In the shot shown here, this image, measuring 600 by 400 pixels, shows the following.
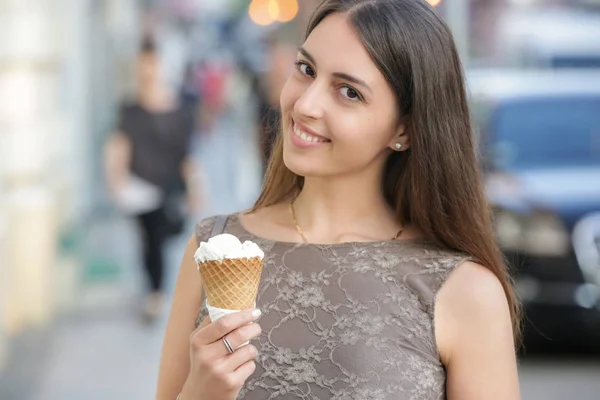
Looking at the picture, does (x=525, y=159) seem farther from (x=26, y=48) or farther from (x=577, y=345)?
(x=26, y=48)

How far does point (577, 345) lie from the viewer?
7.21m

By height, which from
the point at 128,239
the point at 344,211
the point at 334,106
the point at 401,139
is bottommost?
the point at 128,239

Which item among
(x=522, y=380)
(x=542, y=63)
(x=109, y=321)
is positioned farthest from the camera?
(x=542, y=63)

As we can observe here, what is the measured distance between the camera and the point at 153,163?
761cm

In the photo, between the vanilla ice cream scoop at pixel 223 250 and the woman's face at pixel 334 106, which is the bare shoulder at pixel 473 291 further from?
the vanilla ice cream scoop at pixel 223 250

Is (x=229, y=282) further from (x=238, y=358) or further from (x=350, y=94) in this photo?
(x=350, y=94)

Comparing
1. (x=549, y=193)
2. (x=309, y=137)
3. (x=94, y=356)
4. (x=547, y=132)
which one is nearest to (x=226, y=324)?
(x=309, y=137)

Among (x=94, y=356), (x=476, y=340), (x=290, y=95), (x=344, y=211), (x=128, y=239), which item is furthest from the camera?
(x=128, y=239)

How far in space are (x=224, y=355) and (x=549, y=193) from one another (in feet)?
17.4

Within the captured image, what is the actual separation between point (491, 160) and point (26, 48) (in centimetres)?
371

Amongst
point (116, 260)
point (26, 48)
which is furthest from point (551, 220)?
point (116, 260)

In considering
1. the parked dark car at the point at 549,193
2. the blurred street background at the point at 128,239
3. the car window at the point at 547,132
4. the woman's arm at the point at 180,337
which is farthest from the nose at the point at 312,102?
the car window at the point at 547,132

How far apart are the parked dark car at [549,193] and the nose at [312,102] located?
4.04 m

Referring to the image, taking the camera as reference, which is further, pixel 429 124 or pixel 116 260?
pixel 116 260
